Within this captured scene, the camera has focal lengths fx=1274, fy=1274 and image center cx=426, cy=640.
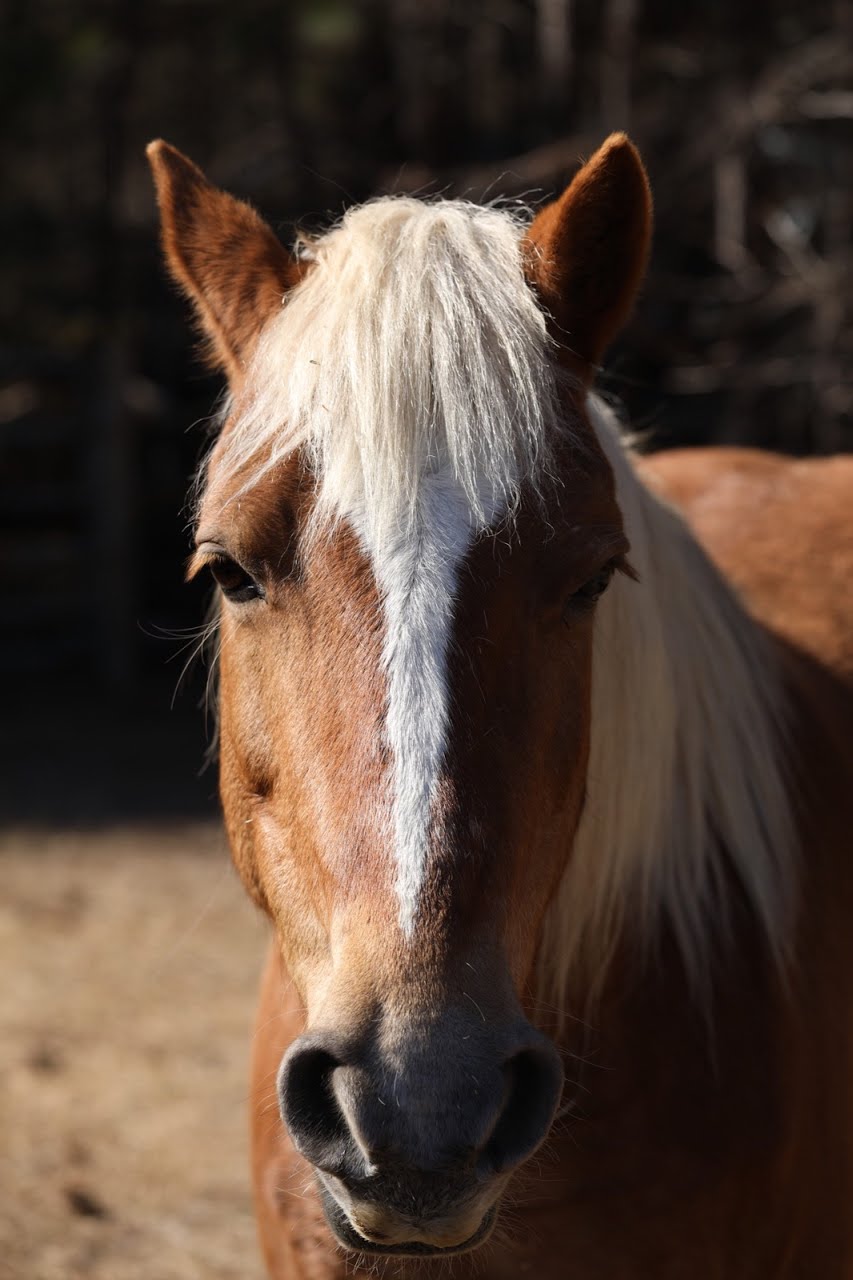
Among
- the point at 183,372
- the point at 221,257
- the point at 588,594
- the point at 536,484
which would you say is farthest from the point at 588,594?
the point at 183,372

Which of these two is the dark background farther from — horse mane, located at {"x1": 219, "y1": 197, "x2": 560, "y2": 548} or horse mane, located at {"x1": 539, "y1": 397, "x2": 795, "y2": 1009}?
horse mane, located at {"x1": 219, "y1": 197, "x2": 560, "y2": 548}

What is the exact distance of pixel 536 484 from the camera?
1.59m

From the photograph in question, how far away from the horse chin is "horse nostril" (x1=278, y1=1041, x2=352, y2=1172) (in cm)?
14

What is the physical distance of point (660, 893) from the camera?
6.59 ft

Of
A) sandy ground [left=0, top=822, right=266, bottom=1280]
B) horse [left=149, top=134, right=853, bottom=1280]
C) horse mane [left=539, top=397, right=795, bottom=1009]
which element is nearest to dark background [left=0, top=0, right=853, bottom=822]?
sandy ground [left=0, top=822, right=266, bottom=1280]

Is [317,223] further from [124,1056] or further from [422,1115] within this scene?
[422,1115]

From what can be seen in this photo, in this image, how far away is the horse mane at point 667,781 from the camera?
192cm

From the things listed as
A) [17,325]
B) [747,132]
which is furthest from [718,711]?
[17,325]

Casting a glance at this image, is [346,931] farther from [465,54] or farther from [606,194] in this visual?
[465,54]

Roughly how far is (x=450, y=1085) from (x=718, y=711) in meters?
1.05

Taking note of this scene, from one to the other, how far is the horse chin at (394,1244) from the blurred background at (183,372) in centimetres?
198

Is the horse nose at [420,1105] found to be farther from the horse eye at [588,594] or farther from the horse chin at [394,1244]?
the horse eye at [588,594]

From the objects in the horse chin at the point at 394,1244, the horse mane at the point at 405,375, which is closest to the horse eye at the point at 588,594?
the horse mane at the point at 405,375

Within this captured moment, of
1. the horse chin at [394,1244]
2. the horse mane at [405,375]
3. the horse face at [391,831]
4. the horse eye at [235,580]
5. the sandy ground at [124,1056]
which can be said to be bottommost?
the sandy ground at [124,1056]
